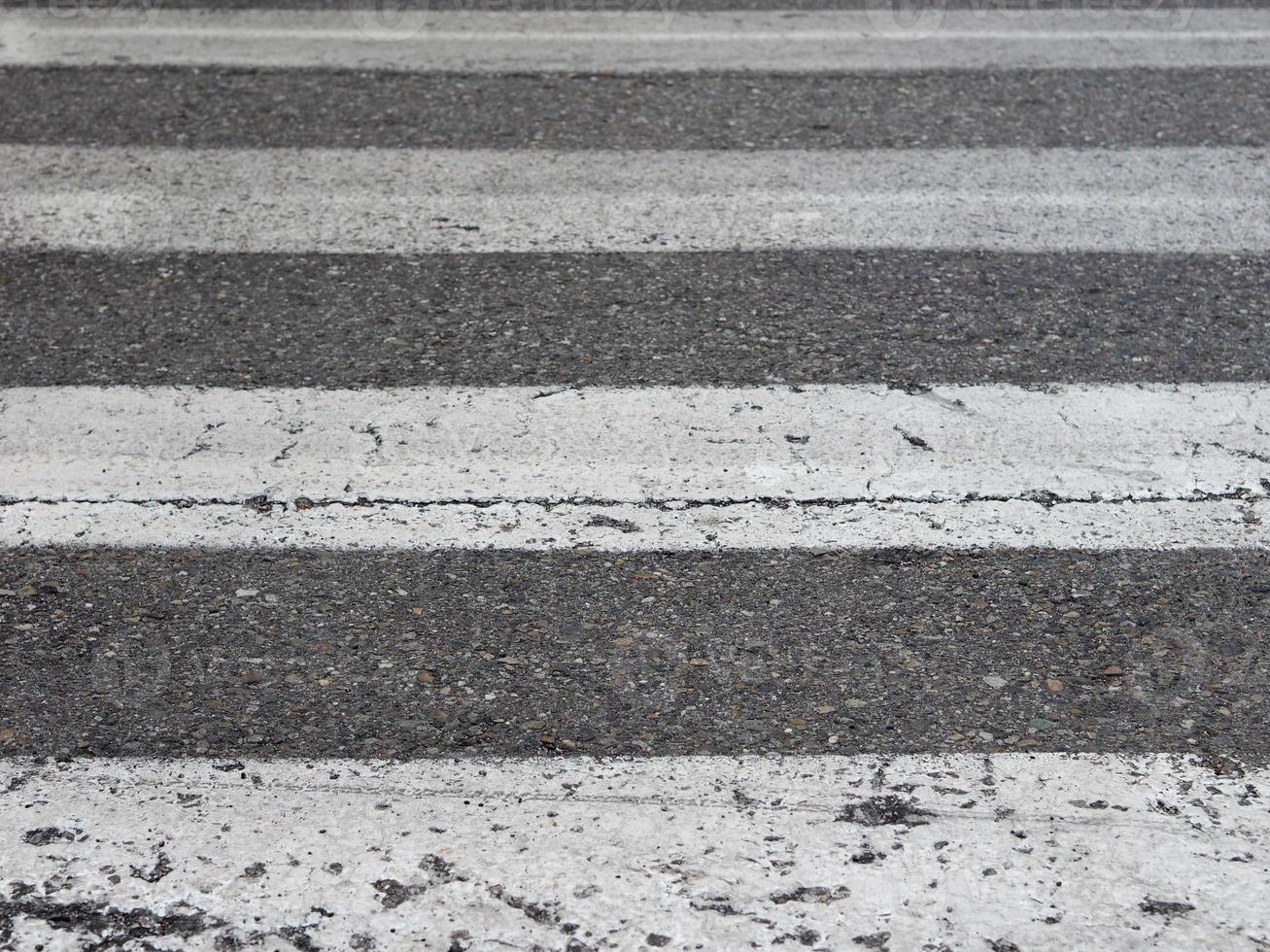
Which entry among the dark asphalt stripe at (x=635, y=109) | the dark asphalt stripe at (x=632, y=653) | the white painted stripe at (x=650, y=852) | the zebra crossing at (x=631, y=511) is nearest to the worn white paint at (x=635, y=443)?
the zebra crossing at (x=631, y=511)

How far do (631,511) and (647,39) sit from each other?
11.6ft

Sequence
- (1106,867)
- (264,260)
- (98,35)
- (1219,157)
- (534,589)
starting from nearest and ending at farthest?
(1106,867), (534,589), (264,260), (1219,157), (98,35)

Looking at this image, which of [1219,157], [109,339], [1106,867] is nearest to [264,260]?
[109,339]

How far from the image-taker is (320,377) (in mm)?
3682

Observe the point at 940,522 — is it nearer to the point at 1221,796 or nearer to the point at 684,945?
the point at 1221,796

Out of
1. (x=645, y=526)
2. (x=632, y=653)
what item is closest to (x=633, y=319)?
(x=645, y=526)

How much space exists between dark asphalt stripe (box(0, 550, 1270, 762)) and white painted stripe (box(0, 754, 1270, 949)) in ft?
0.31

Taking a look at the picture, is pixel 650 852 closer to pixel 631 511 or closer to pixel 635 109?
pixel 631 511

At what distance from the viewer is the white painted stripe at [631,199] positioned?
4418 mm

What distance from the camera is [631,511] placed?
3197 mm

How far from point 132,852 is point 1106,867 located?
1.62 m

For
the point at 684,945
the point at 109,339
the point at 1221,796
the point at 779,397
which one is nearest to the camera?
the point at 684,945

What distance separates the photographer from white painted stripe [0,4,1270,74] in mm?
5805

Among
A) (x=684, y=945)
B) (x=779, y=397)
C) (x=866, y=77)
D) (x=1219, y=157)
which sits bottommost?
(x=684, y=945)
